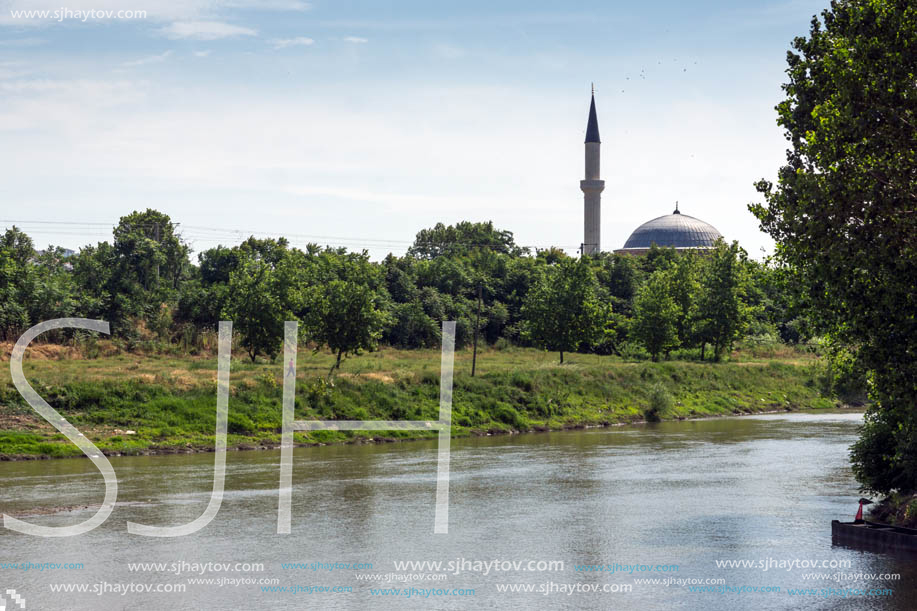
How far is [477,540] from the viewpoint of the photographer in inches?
990

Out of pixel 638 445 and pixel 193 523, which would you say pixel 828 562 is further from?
pixel 638 445

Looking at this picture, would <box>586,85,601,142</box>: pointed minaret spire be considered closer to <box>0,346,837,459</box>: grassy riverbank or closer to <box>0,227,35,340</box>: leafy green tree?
<box>0,346,837,459</box>: grassy riverbank

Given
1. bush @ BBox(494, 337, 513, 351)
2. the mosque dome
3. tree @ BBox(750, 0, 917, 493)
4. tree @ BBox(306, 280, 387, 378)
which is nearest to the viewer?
tree @ BBox(750, 0, 917, 493)

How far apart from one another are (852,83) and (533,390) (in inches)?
1802

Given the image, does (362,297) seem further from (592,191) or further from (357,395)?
(592,191)

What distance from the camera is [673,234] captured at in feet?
533

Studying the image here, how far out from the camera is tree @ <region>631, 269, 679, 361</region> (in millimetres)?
85188

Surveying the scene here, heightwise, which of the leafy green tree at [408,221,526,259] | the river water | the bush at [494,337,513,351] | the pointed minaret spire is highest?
the pointed minaret spire

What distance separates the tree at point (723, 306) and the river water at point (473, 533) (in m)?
42.6

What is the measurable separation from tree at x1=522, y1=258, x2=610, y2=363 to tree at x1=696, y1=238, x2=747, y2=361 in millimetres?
10872

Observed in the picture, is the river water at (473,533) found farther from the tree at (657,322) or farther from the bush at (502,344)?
the bush at (502,344)

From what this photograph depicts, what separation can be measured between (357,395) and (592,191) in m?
76.8

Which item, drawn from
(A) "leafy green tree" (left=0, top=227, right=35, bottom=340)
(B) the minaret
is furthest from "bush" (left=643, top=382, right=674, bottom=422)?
(B) the minaret

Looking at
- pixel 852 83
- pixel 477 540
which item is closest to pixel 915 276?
pixel 852 83
